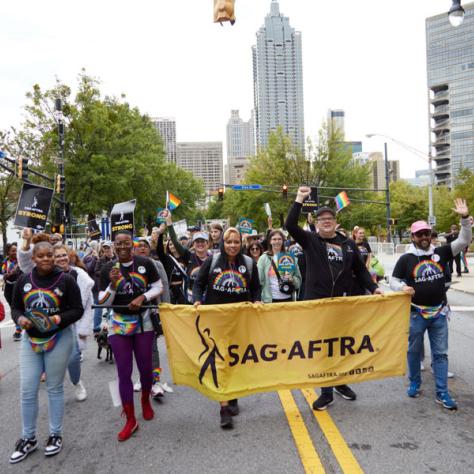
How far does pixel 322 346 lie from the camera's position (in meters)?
4.78

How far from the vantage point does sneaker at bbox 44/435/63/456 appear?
3.99 metres

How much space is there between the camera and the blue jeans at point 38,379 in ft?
13.3

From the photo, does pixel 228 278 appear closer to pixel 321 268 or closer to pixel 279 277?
pixel 321 268

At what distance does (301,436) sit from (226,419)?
716 millimetres

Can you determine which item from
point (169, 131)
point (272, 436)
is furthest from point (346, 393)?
point (169, 131)

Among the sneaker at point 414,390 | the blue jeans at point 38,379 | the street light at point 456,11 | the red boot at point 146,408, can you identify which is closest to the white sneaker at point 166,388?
the red boot at point 146,408

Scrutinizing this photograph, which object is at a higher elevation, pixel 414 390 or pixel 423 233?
pixel 423 233

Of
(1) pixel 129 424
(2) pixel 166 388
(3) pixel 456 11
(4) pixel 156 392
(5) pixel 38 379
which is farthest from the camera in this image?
(3) pixel 456 11

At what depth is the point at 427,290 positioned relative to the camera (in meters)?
4.89

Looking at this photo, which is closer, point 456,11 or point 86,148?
point 456,11

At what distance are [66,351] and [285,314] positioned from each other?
6.75ft

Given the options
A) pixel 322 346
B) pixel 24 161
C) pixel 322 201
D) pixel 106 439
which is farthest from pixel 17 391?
pixel 322 201

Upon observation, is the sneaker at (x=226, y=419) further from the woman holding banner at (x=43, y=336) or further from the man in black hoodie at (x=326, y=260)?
the woman holding banner at (x=43, y=336)

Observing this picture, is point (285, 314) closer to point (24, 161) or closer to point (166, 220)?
point (166, 220)
